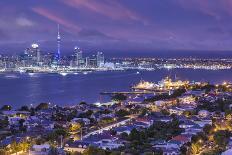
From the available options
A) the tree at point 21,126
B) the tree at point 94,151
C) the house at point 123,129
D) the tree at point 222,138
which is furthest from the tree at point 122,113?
the tree at point 94,151

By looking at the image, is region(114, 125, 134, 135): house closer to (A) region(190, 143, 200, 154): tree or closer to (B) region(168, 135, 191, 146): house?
(B) region(168, 135, 191, 146): house

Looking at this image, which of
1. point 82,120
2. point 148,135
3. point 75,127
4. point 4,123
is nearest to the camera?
point 148,135

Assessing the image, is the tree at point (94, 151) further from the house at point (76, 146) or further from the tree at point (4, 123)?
the tree at point (4, 123)

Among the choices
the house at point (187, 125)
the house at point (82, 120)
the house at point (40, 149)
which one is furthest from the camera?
the house at point (82, 120)

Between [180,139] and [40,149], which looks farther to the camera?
[180,139]

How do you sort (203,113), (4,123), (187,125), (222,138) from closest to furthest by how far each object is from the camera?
(222,138)
(187,125)
(4,123)
(203,113)

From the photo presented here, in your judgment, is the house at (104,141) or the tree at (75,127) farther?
the tree at (75,127)

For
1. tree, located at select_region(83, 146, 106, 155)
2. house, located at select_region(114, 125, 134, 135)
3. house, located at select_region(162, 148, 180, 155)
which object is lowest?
house, located at select_region(162, 148, 180, 155)

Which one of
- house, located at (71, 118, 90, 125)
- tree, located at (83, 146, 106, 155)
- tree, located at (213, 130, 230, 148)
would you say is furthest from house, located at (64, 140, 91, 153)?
house, located at (71, 118, 90, 125)

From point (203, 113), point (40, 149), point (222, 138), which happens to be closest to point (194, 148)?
point (222, 138)

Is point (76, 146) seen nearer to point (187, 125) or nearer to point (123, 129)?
point (123, 129)

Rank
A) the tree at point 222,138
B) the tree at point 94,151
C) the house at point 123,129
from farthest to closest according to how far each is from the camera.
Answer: the house at point 123,129
the tree at point 222,138
the tree at point 94,151
